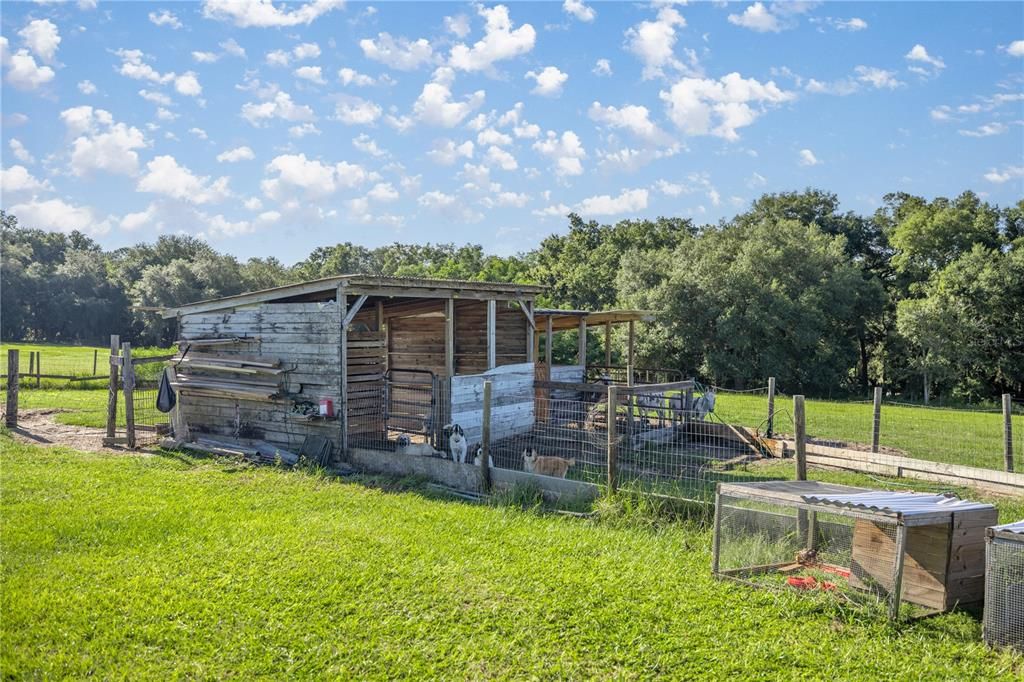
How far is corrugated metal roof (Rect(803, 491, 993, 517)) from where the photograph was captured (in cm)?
542

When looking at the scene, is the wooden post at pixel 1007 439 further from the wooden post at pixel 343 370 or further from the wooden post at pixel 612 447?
the wooden post at pixel 343 370

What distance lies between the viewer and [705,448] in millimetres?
12852

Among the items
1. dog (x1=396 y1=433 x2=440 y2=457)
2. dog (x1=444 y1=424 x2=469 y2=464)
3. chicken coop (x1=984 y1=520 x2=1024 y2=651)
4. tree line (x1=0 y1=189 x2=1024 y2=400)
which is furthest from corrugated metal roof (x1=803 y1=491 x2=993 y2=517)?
tree line (x1=0 y1=189 x2=1024 y2=400)

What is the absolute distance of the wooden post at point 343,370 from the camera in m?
11.6

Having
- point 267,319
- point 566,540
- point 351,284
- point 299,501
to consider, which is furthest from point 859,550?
point 267,319

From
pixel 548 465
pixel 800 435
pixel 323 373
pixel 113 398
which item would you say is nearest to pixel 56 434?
pixel 113 398

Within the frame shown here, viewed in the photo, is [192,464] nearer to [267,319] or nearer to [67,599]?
[267,319]

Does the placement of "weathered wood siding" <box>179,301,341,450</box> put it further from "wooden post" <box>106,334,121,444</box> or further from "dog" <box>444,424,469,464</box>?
"dog" <box>444,424,469,464</box>

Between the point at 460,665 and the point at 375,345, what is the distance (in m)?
8.24

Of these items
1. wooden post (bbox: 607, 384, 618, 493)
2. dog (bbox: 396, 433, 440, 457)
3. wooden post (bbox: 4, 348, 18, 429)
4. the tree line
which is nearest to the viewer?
wooden post (bbox: 607, 384, 618, 493)

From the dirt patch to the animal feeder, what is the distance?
10.9 m

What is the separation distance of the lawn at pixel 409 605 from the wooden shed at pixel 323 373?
3.67m

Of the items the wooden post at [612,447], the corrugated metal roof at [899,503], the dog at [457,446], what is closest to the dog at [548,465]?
the dog at [457,446]

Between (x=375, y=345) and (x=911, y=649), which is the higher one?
(x=375, y=345)
